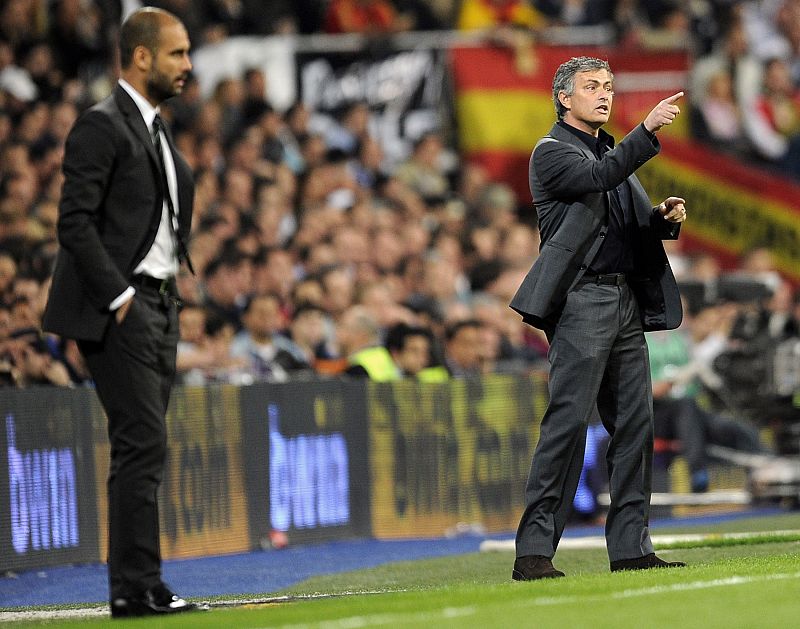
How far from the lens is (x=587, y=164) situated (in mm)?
7480

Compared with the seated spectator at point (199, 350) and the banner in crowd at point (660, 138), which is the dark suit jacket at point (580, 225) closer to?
the seated spectator at point (199, 350)

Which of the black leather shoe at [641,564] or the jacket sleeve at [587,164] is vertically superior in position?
the jacket sleeve at [587,164]

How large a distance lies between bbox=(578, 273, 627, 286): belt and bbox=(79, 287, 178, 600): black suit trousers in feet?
7.13

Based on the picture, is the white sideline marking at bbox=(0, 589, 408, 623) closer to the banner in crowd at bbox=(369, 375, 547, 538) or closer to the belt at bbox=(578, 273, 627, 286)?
the belt at bbox=(578, 273, 627, 286)

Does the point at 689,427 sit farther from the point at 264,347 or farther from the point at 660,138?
the point at 660,138

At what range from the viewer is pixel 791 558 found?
26.2 ft

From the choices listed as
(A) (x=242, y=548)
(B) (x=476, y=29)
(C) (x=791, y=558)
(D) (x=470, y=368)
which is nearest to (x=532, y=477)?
(C) (x=791, y=558)

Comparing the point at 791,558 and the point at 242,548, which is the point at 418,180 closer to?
the point at 242,548

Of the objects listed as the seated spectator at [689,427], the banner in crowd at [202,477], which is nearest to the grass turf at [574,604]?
the banner in crowd at [202,477]

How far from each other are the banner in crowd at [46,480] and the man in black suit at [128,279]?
384 cm

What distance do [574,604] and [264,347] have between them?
22.5ft

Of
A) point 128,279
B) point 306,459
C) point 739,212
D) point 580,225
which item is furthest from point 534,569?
point 739,212

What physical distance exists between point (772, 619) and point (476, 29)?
14.1 meters

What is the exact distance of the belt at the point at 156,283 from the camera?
21.2 ft
